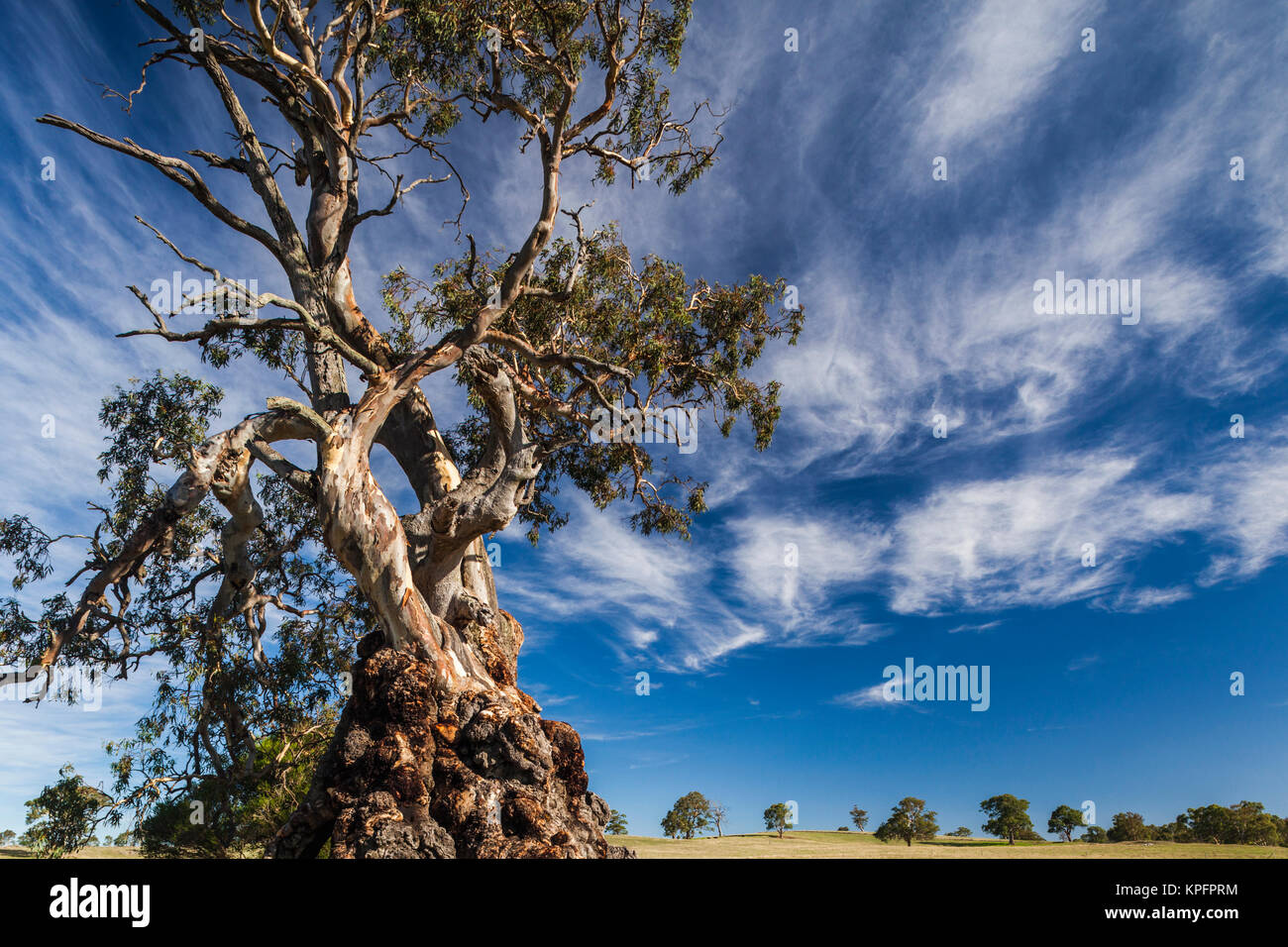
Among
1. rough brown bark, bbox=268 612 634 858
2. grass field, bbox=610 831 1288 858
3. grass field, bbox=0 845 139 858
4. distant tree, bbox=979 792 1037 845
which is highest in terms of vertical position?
rough brown bark, bbox=268 612 634 858

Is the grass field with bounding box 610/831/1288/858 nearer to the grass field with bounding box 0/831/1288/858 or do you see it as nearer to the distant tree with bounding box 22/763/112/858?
the grass field with bounding box 0/831/1288/858

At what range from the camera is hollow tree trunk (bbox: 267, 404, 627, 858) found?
6.57m

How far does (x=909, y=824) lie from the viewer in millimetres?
41812

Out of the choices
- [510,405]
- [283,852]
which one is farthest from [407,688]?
[510,405]

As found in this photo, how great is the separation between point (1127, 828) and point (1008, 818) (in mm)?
14700

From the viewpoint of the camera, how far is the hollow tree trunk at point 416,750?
6574 mm

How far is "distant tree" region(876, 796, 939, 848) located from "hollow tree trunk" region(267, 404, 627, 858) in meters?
40.1

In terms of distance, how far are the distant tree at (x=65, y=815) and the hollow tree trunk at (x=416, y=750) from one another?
6627mm

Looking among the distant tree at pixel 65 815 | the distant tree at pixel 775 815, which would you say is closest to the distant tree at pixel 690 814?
the distant tree at pixel 775 815

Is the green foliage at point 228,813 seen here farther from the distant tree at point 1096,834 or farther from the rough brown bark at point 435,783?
the distant tree at point 1096,834

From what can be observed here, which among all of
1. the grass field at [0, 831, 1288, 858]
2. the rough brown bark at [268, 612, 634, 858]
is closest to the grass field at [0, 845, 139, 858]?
the grass field at [0, 831, 1288, 858]

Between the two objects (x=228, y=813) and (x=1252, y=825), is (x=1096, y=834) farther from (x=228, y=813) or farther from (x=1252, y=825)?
(x=228, y=813)

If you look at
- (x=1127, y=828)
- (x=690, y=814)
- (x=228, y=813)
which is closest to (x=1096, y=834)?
(x=1127, y=828)
